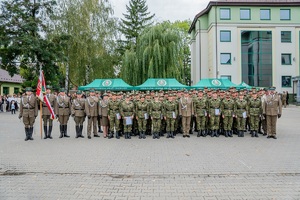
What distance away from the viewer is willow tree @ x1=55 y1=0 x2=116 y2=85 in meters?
32.1

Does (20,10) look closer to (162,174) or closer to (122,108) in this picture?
(122,108)

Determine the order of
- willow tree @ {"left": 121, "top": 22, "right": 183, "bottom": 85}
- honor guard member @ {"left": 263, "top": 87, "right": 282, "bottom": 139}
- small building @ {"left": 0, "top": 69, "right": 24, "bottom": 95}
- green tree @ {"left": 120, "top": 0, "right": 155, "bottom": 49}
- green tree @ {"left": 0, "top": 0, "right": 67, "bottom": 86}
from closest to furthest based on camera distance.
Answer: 1. honor guard member @ {"left": 263, "top": 87, "right": 282, "bottom": 139}
2. willow tree @ {"left": 121, "top": 22, "right": 183, "bottom": 85}
3. green tree @ {"left": 0, "top": 0, "right": 67, "bottom": 86}
4. small building @ {"left": 0, "top": 69, "right": 24, "bottom": 95}
5. green tree @ {"left": 120, "top": 0, "right": 155, "bottom": 49}

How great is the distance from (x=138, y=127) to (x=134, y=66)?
15.6 m

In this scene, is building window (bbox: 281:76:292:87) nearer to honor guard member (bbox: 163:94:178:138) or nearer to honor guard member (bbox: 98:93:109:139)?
honor guard member (bbox: 163:94:178:138)

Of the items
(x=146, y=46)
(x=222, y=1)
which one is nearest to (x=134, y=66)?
(x=146, y=46)

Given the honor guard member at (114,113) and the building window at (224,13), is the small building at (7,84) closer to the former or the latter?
the building window at (224,13)

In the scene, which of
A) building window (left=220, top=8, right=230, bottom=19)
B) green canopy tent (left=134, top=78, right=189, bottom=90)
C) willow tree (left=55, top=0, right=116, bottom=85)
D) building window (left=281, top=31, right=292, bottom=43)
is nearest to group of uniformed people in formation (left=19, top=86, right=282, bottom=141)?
green canopy tent (left=134, top=78, right=189, bottom=90)

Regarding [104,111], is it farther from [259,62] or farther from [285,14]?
[285,14]

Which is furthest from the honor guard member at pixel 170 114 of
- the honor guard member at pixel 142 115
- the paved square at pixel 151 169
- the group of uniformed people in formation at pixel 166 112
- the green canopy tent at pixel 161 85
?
the green canopy tent at pixel 161 85

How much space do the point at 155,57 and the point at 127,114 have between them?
15.1 meters

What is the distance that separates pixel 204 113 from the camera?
11.8 m

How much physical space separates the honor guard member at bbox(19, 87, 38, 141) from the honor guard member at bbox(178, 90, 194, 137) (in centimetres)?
571

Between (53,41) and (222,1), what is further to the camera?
(222,1)

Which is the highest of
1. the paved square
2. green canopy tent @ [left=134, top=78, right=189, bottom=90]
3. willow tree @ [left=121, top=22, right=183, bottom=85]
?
willow tree @ [left=121, top=22, right=183, bottom=85]
